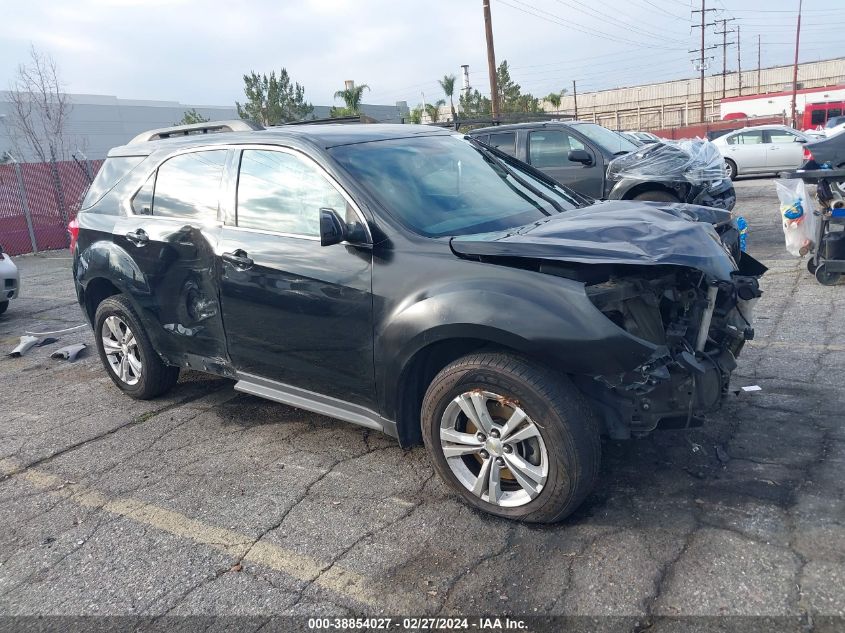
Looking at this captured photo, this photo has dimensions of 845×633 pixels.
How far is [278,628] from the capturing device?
2717mm

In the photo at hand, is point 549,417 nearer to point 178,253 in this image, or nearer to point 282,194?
point 282,194

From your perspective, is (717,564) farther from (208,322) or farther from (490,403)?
(208,322)

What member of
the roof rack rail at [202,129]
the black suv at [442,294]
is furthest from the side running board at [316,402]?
the roof rack rail at [202,129]

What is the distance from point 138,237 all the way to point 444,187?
7.20ft

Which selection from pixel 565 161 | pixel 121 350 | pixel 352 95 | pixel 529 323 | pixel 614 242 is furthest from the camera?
pixel 352 95

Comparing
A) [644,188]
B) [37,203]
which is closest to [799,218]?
[644,188]

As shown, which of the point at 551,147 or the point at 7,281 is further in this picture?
the point at 551,147

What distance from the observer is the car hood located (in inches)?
121

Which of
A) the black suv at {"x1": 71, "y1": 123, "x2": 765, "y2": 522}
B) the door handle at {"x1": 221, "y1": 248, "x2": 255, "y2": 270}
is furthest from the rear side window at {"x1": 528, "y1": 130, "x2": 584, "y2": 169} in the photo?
the door handle at {"x1": 221, "y1": 248, "x2": 255, "y2": 270}

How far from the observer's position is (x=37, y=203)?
16.9 metres

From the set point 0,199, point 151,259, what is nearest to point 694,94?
point 0,199

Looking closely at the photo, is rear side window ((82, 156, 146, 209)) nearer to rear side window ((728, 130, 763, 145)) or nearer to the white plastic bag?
the white plastic bag

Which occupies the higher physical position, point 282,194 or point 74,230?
point 282,194

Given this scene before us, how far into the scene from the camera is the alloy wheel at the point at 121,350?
5191 mm
